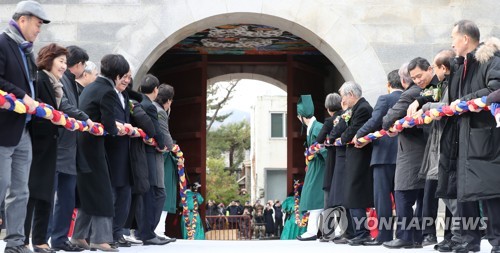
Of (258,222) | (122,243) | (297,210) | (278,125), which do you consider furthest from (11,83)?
(278,125)

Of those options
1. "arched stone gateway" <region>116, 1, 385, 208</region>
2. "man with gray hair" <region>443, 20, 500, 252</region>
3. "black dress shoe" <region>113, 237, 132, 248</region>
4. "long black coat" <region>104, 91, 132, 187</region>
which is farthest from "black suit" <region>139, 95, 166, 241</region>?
"man with gray hair" <region>443, 20, 500, 252</region>

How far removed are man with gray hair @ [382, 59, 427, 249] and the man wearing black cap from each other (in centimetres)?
307

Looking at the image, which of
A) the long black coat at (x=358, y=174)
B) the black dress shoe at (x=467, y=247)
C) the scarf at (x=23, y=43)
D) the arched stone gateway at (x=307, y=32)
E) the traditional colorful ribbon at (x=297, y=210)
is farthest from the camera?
the traditional colorful ribbon at (x=297, y=210)

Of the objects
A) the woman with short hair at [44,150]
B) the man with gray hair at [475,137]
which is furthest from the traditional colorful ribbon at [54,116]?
the man with gray hair at [475,137]

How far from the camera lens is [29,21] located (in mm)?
5523

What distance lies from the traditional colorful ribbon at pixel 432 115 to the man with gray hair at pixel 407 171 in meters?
0.11

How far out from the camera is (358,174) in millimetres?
7941

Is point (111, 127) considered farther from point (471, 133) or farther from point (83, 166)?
point (471, 133)

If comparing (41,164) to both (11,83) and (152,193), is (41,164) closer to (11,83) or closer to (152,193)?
(11,83)

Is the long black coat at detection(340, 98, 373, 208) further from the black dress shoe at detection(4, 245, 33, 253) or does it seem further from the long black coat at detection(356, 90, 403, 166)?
the black dress shoe at detection(4, 245, 33, 253)

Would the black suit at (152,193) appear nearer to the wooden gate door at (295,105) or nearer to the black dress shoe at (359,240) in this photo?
the black dress shoe at (359,240)

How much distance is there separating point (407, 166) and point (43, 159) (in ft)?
9.68

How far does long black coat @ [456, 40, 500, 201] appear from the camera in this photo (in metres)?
5.49

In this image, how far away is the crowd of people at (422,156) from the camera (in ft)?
18.5
